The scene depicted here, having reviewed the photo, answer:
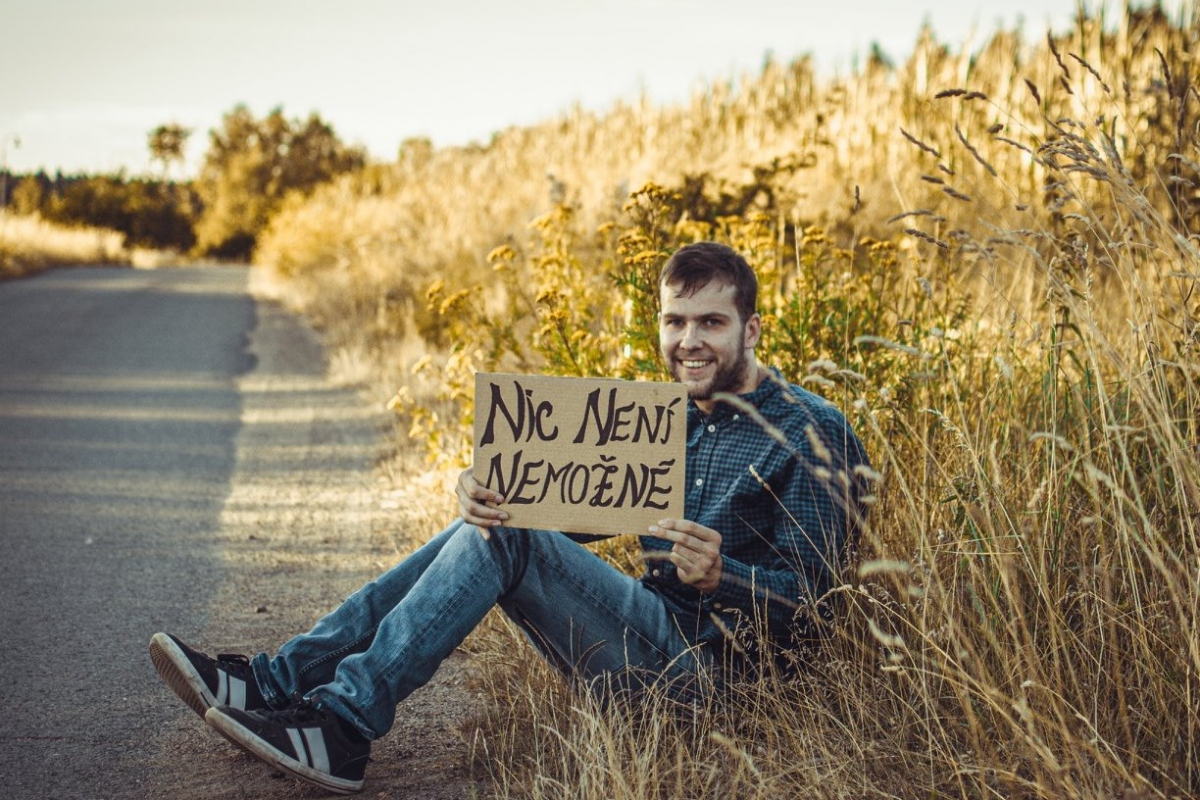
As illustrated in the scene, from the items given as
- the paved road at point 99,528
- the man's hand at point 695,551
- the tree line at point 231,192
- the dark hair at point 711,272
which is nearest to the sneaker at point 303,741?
the paved road at point 99,528

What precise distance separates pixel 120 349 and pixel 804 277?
839 cm

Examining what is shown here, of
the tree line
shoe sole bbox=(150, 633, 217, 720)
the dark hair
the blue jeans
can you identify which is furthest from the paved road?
the tree line

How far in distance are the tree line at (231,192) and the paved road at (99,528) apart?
1110 inches

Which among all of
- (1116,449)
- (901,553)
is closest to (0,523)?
(901,553)

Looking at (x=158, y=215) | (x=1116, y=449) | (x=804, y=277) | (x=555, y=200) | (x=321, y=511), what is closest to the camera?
(x=1116, y=449)

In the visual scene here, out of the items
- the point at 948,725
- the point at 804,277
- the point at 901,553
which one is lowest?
the point at 948,725

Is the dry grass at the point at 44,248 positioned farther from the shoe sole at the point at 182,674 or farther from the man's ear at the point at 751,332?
the man's ear at the point at 751,332

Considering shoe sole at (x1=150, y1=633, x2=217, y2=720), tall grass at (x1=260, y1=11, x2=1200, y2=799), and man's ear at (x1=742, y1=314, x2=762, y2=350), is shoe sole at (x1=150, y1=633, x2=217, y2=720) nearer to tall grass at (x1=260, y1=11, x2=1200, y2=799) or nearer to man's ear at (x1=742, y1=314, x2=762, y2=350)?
tall grass at (x1=260, y1=11, x2=1200, y2=799)

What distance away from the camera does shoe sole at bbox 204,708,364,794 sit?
94.7 inches

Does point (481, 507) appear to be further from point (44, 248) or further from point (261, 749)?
point (44, 248)

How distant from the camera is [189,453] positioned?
256 inches

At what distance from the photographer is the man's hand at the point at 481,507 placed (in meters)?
2.58

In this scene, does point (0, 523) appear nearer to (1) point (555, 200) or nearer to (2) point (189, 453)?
(2) point (189, 453)

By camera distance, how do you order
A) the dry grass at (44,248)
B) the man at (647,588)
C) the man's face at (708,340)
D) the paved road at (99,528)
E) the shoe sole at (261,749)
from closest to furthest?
the shoe sole at (261,749) → the man at (647,588) → the man's face at (708,340) → the paved road at (99,528) → the dry grass at (44,248)
